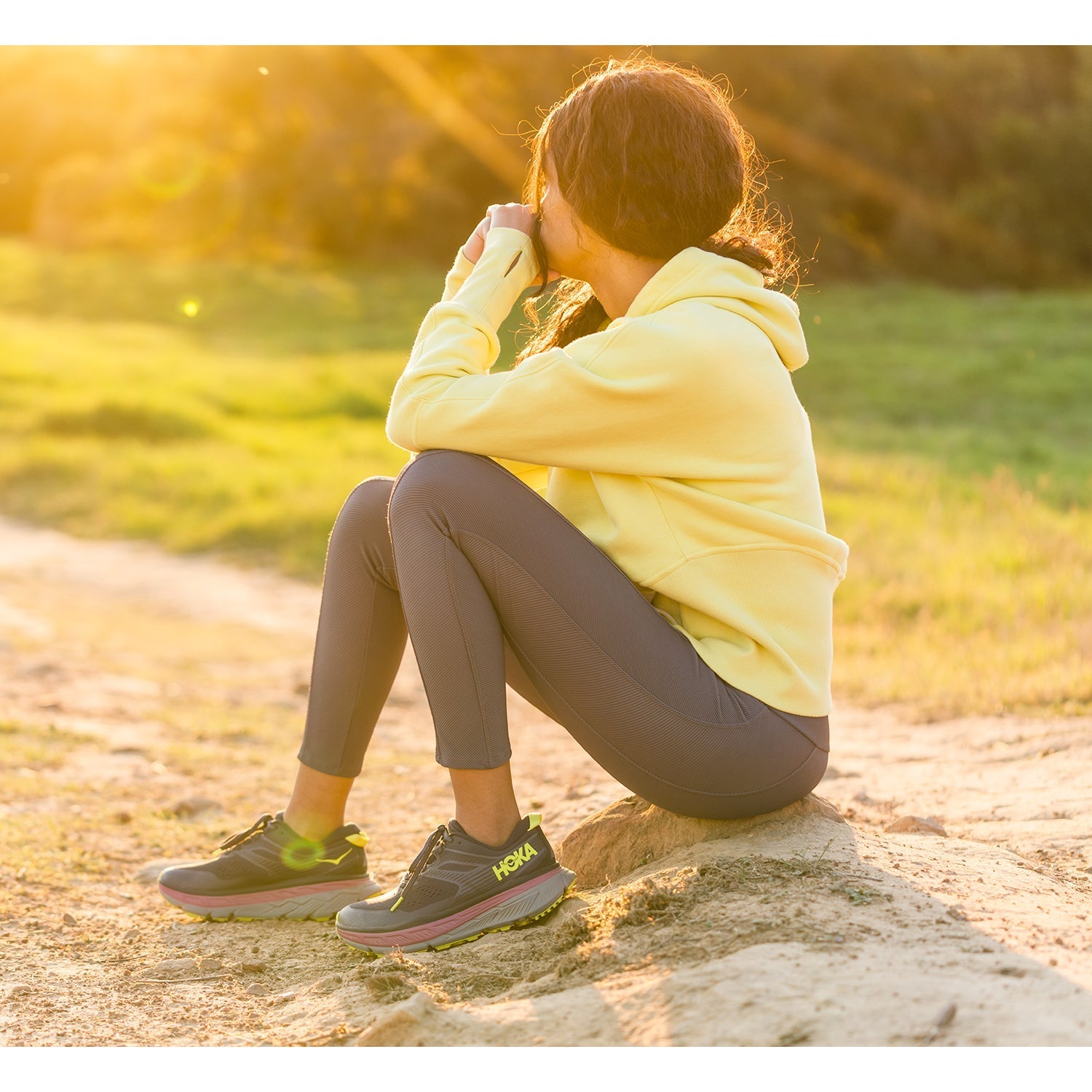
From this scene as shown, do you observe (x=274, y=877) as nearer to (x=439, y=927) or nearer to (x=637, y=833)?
(x=439, y=927)

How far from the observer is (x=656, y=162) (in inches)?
91.7

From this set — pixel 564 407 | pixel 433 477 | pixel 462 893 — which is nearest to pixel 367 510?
pixel 433 477

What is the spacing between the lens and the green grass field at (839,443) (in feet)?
18.0

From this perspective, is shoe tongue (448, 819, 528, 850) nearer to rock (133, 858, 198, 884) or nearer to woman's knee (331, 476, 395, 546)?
woman's knee (331, 476, 395, 546)

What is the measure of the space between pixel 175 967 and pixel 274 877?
0.93 feet

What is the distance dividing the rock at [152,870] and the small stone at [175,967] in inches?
22.3

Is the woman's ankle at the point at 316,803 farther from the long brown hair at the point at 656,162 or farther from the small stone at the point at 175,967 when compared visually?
the long brown hair at the point at 656,162

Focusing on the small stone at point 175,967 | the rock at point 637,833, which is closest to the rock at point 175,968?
the small stone at point 175,967

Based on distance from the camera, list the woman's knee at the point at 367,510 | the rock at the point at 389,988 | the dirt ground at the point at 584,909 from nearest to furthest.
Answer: the dirt ground at the point at 584,909 < the rock at the point at 389,988 < the woman's knee at the point at 367,510

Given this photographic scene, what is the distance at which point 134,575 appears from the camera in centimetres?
749

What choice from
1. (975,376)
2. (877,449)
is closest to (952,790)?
(877,449)

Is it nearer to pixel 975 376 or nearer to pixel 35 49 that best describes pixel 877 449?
pixel 975 376

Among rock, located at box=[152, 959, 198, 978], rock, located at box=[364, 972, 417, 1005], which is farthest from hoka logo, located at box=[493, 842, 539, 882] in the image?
rock, located at box=[152, 959, 198, 978]

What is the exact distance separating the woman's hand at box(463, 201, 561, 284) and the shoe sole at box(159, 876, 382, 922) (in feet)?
4.53
